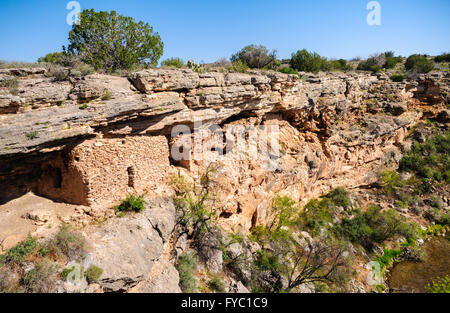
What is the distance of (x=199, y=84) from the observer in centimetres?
988

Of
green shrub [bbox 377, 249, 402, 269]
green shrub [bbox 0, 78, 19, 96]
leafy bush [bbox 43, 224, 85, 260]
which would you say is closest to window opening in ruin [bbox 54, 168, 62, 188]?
leafy bush [bbox 43, 224, 85, 260]

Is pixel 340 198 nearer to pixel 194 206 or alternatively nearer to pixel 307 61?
pixel 307 61

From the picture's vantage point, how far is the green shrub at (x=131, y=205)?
27.3 ft

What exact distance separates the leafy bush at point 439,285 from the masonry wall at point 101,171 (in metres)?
16.3

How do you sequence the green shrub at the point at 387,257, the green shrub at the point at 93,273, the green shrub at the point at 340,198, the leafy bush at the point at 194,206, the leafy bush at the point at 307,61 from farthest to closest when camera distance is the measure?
the leafy bush at the point at 307,61
the green shrub at the point at 340,198
the green shrub at the point at 387,257
the leafy bush at the point at 194,206
the green shrub at the point at 93,273

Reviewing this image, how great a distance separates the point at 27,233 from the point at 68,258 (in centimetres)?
169

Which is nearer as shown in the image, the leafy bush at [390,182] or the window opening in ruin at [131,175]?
the window opening in ruin at [131,175]

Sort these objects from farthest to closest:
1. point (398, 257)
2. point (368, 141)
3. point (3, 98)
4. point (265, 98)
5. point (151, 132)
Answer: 1. point (368, 141)
2. point (398, 257)
3. point (265, 98)
4. point (151, 132)
5. point (3, 98)

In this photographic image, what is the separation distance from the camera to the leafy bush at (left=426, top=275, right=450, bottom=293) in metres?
12.6

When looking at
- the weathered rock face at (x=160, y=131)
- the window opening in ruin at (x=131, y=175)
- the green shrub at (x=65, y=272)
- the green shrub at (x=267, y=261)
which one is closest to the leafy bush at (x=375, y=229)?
the weathered rock face at (x=160, y=131)

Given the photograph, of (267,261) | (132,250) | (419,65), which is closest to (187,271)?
(132,250)

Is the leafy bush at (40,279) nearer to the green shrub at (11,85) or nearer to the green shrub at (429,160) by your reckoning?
the green shrub at (11,85)

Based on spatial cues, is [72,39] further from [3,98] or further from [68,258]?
[68,258]

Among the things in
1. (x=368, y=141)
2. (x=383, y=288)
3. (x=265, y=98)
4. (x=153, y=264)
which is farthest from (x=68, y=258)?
(x=368, y=141)
